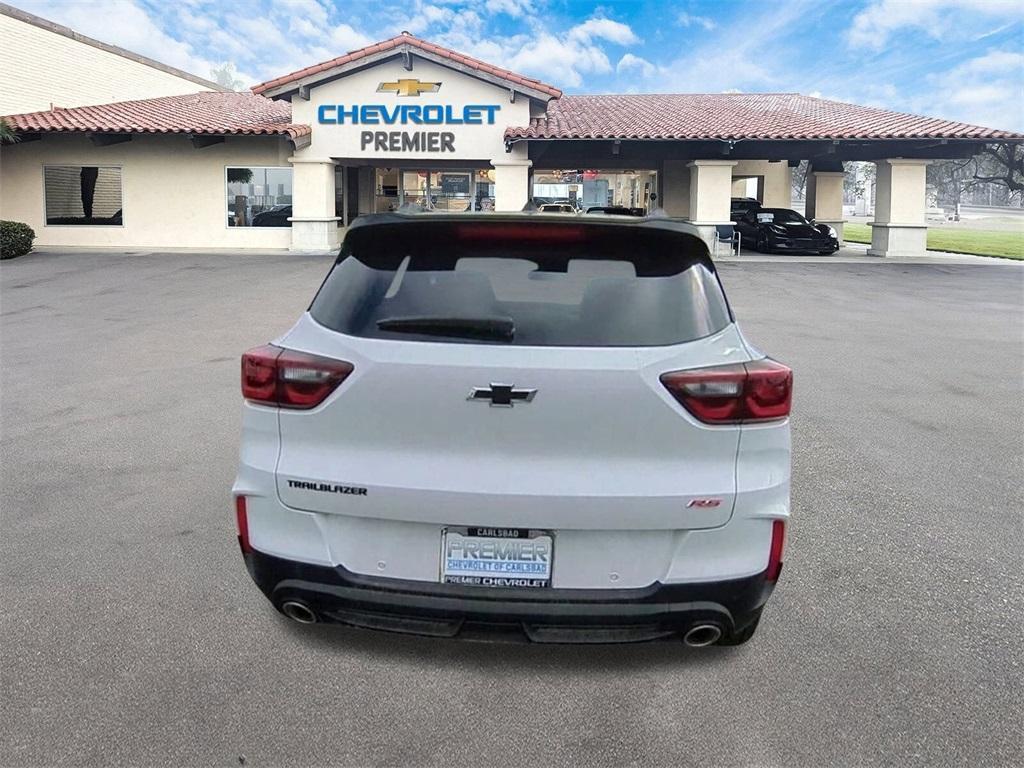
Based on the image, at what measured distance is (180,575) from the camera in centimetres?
404

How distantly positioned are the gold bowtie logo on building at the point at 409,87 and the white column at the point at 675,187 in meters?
9.73

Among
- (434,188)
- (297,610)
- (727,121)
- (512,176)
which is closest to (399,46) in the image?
(512,176)

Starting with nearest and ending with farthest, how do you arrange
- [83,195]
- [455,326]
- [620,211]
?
[455,326] → [620,211] → [83,195]

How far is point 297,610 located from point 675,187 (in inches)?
1141

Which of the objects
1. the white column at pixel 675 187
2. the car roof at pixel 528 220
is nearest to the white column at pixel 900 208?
the white column at pixel 675 187

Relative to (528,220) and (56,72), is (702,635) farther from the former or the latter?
(56,72)

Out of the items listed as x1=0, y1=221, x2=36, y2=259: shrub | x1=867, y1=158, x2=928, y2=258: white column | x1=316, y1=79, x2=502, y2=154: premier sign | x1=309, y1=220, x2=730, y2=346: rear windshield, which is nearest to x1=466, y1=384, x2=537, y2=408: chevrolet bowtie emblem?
x1=309, y1=220, x2=730, y2=346: rear windshield

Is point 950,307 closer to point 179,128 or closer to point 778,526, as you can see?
point 778,526

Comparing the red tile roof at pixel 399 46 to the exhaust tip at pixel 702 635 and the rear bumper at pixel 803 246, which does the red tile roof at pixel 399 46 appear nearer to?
the rear bumper at pixel 803 246

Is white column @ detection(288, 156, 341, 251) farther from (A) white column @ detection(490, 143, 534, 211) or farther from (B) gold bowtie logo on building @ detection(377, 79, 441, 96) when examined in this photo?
(A) white column @ detection(490, 143, 534, 211)

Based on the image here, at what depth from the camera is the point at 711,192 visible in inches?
979

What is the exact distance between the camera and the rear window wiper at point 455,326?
2.79 m

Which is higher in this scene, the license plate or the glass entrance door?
the glass entrance door

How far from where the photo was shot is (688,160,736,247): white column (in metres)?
24.6
